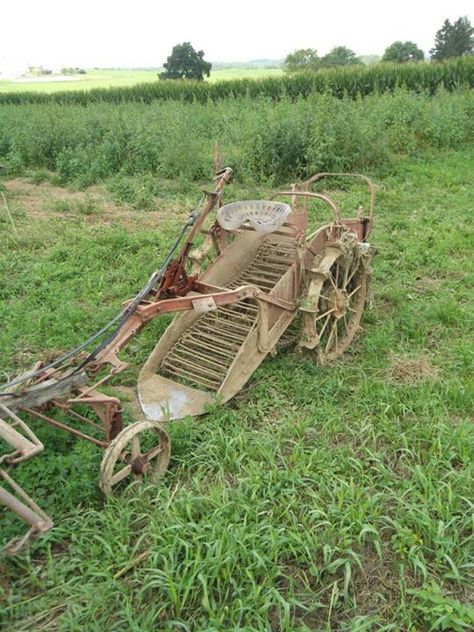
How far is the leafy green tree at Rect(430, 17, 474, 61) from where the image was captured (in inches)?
1996

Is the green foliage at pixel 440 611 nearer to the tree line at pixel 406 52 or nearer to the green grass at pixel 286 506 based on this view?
the green grass at pixel 286 506

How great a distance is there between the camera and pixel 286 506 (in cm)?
297

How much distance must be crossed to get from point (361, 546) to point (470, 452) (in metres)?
1.01

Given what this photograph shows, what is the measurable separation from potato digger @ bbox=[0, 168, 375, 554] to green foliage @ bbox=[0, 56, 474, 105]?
1472cm

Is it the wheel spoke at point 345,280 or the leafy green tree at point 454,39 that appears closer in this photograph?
the wheel spoke at point 345,280

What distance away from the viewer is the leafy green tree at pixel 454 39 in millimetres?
50688

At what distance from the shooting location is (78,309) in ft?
17.5

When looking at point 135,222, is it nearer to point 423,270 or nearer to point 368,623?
point 423,270

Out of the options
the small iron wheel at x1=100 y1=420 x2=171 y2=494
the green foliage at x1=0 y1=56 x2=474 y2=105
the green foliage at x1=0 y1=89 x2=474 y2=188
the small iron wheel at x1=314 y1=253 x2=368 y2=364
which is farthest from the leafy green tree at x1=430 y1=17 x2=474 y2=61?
the small iron wheel at x1=100 y1=420 x2=171 y2=494

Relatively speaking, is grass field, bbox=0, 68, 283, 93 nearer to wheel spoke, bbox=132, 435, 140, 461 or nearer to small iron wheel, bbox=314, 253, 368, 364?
small iron wheel, bbox=314, 253, 368, 364

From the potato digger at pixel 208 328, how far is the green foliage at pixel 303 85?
14.7 meters

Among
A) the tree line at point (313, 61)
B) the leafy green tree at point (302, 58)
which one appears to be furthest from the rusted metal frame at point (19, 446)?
the leafy green tree at point (302, 58)

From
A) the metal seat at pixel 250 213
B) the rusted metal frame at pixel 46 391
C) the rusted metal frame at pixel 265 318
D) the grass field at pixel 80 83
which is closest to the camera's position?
the rusted metal frame at pixel 46 391

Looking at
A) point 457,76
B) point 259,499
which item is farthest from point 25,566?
point 457,76
